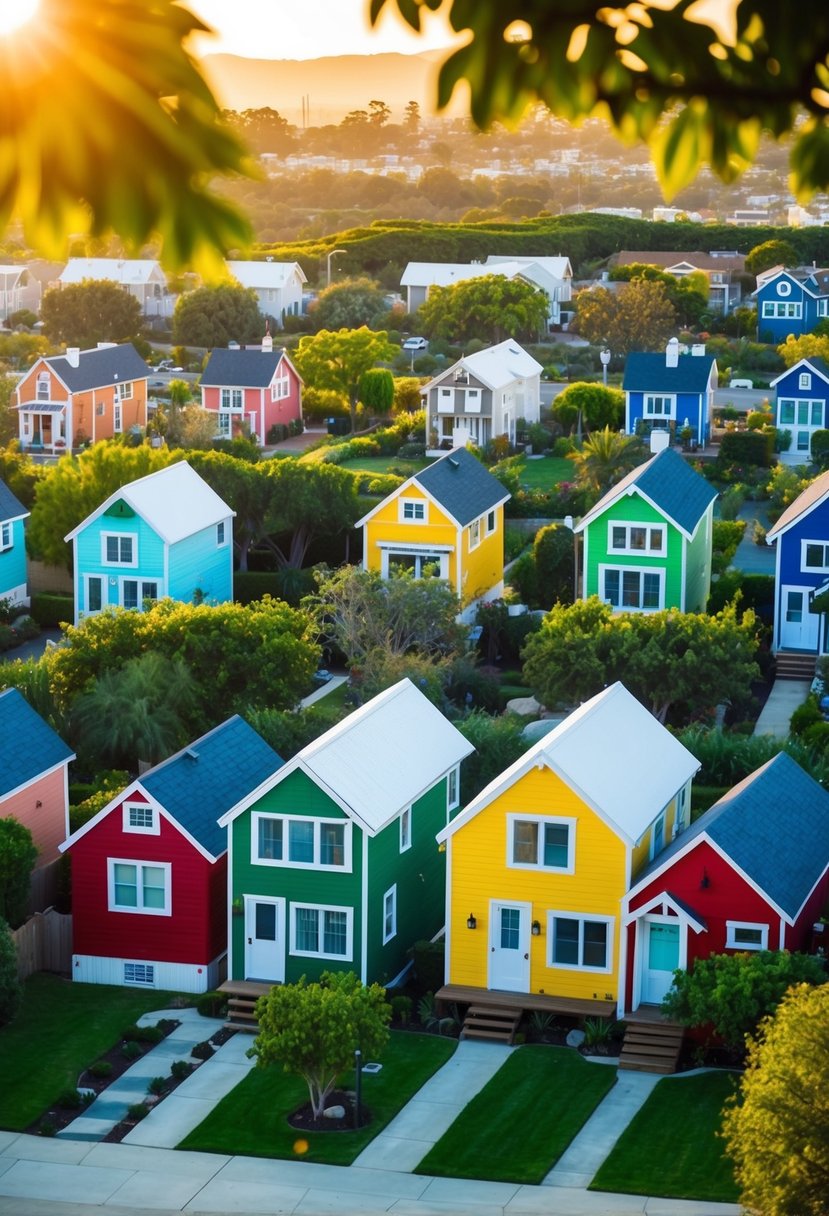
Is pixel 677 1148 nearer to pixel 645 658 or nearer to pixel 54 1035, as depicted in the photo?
pixel 54 1035

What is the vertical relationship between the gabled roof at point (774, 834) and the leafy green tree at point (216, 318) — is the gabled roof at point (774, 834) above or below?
below

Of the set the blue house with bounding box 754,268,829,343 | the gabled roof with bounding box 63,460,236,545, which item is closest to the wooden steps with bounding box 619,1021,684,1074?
the gabled roof with bounding box 63,460,236,545

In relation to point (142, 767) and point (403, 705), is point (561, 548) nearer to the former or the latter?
point (142, 767)

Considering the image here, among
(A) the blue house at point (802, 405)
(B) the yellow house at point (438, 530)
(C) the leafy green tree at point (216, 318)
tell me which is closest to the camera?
(B) the yellow house at point (438, 530)

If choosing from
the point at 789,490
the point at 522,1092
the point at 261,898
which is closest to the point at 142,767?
the point at 261,898

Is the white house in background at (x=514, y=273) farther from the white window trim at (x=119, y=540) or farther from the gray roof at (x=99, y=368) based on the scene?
the white window trim at (x=119, y=540)

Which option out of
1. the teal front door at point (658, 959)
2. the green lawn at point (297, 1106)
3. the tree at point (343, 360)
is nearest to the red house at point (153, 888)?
the green lawn at point (297, 1106)
